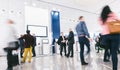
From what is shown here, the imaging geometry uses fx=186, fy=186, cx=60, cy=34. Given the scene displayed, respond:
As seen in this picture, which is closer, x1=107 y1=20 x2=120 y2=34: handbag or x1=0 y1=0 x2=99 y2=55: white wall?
x1=107 y1=20 x2=120 y2=34: handbag

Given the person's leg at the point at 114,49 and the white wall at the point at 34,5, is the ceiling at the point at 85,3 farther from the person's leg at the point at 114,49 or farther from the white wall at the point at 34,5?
the person's leg at the point at 114,49

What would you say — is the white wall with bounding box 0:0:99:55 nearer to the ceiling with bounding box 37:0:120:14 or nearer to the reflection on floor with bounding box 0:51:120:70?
the ceiling with bounding box 37:0:120:14

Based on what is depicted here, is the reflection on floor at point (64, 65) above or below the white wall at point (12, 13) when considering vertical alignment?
below

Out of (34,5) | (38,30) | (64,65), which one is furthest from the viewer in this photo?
(38,30)

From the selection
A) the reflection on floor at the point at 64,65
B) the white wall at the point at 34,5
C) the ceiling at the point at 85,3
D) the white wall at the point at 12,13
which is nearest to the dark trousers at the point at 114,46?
the reflection on floor at the point at 64,65

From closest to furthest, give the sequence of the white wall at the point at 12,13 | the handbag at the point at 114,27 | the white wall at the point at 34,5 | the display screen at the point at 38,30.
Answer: the handbag at the point at 114,27, the white wall at the point at 12,13, the white wall at the point at 34,5, the display screen at the point at 38,30

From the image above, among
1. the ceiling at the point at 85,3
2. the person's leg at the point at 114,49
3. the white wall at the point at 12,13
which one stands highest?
the ceiling at the point at 85,3

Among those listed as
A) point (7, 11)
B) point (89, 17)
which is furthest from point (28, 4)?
point (89, 17)

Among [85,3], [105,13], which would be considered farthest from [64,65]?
[85,3]

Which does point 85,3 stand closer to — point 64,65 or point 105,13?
point 64,65

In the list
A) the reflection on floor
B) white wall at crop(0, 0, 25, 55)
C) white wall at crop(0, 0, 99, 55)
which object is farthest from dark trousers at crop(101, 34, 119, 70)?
white wall at crop(0, 0, 99, 55)

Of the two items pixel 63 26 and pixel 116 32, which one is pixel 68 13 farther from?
pixel 116 32

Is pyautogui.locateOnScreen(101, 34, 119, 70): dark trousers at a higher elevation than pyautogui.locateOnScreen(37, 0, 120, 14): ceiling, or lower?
lower

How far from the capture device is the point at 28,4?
40.1 ft
